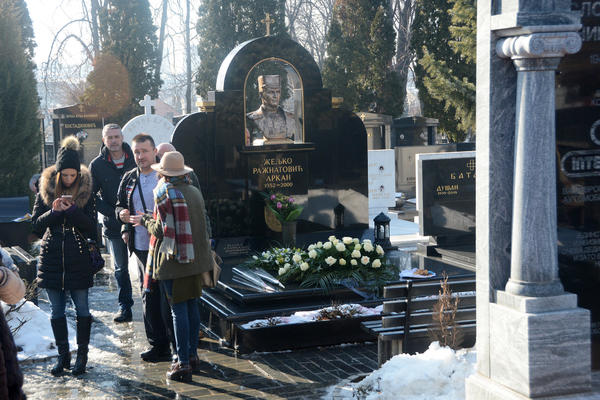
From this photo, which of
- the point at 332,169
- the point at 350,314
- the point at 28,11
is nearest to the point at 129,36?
the point at 28,11

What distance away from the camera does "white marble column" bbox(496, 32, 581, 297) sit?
4.38 metres

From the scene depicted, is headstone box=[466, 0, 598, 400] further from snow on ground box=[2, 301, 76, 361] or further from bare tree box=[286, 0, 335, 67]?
bare tree box=[286, 0, 335, 67]

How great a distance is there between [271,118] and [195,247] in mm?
4814

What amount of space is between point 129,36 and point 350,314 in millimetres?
19708

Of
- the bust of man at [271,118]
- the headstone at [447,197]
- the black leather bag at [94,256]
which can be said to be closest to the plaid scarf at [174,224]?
the black leather bag at [94,256]

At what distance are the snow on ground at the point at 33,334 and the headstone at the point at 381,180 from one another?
9864 mm

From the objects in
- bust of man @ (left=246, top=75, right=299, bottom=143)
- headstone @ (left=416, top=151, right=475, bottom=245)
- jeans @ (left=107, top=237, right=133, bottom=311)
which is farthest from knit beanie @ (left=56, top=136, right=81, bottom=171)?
headstone @ (left=416, top=151, right=475, bottom=245)

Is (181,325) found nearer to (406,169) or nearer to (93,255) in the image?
(93,255)

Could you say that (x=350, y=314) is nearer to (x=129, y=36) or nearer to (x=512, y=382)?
(x=512, y=382)

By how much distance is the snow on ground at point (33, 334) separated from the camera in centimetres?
689

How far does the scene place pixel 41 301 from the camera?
942 cm

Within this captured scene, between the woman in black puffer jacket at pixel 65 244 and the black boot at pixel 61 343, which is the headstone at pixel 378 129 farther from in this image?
the black boot at pixel 61 343

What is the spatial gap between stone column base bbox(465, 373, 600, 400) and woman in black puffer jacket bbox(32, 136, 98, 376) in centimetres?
324

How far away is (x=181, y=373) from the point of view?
238 inches
